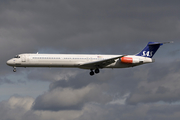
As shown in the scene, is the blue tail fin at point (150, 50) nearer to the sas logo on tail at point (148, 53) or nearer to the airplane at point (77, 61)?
the sas logo on tail at point (148, 53)

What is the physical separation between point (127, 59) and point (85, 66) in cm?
917

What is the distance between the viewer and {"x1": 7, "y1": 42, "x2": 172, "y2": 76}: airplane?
6769cm

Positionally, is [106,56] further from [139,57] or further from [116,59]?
[139,57]

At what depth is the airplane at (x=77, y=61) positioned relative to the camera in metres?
67.7

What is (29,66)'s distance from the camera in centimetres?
6856

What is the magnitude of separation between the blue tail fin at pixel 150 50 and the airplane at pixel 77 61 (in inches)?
74.9

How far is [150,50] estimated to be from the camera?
74.6 meters

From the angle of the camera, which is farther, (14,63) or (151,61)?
(151,61)

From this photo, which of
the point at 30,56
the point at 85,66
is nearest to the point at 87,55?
the point at 85,66

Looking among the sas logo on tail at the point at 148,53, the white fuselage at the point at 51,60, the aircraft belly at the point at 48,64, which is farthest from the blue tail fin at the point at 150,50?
the aircraft belly at the point at 48,64

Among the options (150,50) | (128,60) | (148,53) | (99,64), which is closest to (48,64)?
(99,64)

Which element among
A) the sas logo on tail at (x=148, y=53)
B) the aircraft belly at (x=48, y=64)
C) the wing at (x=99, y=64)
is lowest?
the wing at (x=99, y=64)

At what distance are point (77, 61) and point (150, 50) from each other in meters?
17.3

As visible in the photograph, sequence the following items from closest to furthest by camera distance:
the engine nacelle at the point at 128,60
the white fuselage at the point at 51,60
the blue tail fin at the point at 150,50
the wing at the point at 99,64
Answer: the white fuselage at the point at 51,60, the wing at the point at 99,64, the engine nacelle at the point at 128,60, the blue tail fin at the point at 150,50
